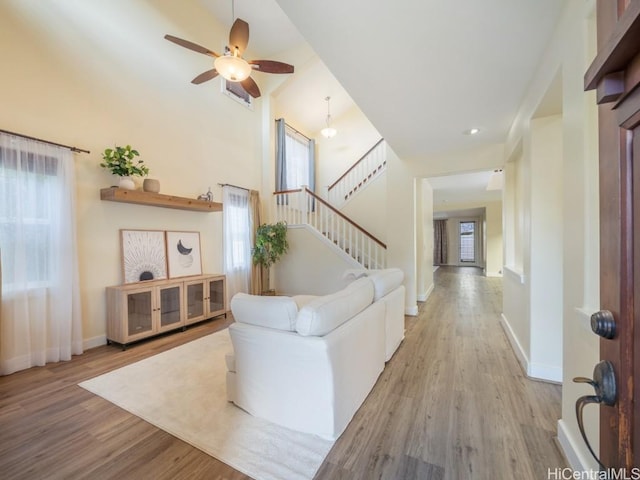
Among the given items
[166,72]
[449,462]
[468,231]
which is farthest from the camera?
[468,231]

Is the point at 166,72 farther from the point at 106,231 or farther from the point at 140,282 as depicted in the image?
the point at 140,282

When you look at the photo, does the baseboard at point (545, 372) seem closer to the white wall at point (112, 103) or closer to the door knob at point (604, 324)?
the door knob at point (604, 324)

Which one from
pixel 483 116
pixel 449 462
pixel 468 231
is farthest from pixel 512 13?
pixel 468 231

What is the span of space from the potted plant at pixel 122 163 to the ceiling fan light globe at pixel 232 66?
155 cm

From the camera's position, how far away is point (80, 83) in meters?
3.00

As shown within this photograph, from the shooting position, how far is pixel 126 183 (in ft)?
10.4

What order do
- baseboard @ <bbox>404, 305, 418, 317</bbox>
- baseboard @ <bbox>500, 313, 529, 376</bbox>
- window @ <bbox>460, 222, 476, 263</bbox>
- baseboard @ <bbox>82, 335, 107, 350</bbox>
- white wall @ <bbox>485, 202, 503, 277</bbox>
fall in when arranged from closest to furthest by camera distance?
baseboard @ <bbox>500, 313, 529, 376</bbox>, baseboard @ <bbox>82, 335, 107, 350</bbox>, baseboard @ <bbox>404, 305, 418, 317</bbox>, white wall @ <bbox>485, 202, 503, 277</bbox>, window @ <bbox>460, 222, 476, 263</bbox>

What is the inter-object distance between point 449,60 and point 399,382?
2.63m

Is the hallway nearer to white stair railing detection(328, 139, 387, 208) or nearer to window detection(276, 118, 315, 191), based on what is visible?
white stair railing detection(328, 139, 387, 208)

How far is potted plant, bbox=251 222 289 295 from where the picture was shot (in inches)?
201

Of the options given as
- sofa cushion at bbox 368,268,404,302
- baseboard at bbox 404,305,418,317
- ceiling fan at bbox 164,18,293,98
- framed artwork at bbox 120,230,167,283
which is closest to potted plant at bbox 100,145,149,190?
framed artwork at bbox 120,230,167,283

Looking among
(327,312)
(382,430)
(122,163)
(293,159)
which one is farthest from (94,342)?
(293,159)

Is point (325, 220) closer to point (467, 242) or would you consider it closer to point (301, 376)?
point (301, 376)

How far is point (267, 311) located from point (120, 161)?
2855mm
